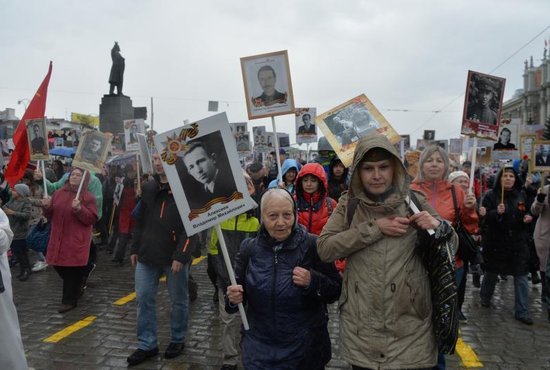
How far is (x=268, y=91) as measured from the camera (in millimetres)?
5711

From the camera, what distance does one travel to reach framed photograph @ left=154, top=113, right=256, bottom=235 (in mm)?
3197

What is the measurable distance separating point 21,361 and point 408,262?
2765mm

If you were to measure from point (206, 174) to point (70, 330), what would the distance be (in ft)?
11.0

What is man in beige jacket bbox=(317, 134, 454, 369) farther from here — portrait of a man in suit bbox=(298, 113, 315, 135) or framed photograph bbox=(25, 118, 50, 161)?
portrait of a man in suit bbox=(298, 113, 315, 135)

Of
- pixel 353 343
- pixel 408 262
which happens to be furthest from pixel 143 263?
pixel 408 262

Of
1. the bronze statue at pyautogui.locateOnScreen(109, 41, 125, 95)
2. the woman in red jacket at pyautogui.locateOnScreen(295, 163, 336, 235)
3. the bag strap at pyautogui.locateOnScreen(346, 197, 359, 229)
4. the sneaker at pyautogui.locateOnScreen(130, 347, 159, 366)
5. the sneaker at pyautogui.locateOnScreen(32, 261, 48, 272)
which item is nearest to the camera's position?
the bag strap at pyautogui.locateOnScreen(346, 197, 359, 229)

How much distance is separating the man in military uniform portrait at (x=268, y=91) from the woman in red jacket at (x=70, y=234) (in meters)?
2.71

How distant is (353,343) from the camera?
2.44 meters

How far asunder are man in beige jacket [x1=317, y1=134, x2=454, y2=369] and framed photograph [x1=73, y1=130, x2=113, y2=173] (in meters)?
4.86

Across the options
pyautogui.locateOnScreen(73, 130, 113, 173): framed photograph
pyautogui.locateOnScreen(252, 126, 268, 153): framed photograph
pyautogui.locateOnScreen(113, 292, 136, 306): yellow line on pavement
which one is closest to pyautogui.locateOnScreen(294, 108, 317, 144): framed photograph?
pyautogui.locateOnScreen(252, 126, 268, 153): framed photograph

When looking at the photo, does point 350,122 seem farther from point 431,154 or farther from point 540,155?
point 540,155

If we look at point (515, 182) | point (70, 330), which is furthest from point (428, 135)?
point (70, 330)

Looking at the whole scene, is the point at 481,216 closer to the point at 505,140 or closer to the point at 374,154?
the point at 374,154

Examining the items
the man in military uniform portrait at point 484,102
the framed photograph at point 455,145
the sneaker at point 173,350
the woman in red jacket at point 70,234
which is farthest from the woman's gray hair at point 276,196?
the framed photograph at point 455,145
